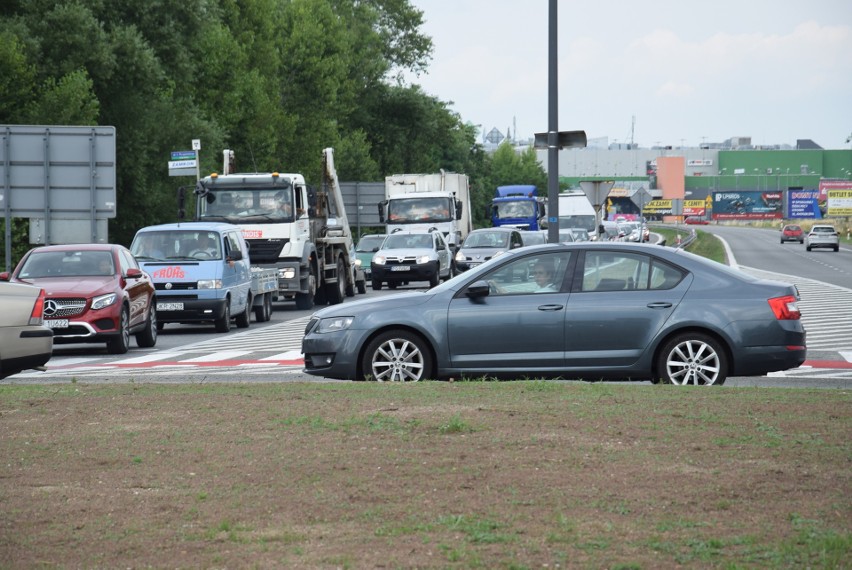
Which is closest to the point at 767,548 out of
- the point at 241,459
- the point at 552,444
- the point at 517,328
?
the point at 552,444

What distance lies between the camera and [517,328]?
13.1m

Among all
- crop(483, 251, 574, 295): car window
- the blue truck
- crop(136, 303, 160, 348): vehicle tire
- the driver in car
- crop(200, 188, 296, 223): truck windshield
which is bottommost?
crop(136, 303, 160, 348): vehicle tire

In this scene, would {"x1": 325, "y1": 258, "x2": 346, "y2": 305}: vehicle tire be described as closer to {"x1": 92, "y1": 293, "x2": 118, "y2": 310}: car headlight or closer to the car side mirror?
{"x1": 92, "y1": 293, "x2": 118, "y2": 310}: car headlight

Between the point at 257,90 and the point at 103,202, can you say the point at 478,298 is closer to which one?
the point at 103,202

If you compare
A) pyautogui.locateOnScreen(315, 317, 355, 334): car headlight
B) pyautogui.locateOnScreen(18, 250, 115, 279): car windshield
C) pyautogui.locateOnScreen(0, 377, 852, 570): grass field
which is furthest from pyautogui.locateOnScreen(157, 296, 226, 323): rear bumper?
pyautogui.locateOnScreen(0, 377, 852, 570): grass field

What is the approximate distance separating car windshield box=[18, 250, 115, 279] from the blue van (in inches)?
145

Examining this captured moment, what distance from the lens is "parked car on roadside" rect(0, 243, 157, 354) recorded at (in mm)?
20062

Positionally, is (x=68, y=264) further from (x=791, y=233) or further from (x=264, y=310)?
(x=791, y=233)

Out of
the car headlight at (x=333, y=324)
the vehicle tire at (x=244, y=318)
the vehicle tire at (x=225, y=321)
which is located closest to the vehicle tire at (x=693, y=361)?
the car headlight at (x=333, y=324)

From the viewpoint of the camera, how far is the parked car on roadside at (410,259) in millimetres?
43406

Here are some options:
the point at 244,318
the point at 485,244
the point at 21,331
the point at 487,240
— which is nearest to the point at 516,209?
Answer: the point at 487,240

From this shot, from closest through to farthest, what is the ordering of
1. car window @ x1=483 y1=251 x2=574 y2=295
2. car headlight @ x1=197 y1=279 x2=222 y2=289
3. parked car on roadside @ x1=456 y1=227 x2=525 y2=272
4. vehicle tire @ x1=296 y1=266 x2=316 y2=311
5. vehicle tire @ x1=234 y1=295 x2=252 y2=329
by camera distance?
car window @ x1=483 y1=251 x2=574 y2=295 < car headlight @ x1=197 y1=279 x2=222 y2=289 < vehicle tire @ x1=234 y1=295 x2=252 y2=329 < vehicle tire @ x1=296 y1=266 x2=316 y2=311 < parked car on roadside @ x1=456 y1=227 x2=525 y2=272

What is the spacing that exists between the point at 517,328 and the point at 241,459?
5.35 meters

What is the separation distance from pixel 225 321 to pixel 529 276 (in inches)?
513
